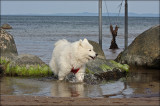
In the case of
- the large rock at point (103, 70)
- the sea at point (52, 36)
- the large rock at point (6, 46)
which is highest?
the large rock at point (6, 46)

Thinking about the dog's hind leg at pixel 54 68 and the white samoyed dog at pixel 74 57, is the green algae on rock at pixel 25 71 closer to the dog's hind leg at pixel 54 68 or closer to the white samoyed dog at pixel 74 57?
the dog's hind leg at pixel 54 68

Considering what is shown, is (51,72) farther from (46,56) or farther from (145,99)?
(46,56)

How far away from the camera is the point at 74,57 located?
945 centimetres

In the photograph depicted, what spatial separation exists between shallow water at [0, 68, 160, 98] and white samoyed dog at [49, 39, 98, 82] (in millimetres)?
352

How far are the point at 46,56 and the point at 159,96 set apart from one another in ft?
31.8

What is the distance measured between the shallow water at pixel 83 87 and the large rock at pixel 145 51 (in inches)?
49.8

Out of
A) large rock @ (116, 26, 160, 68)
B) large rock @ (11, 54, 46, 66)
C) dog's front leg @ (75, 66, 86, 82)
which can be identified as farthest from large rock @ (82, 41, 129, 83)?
large rock @ (11, 54, 46, 66)

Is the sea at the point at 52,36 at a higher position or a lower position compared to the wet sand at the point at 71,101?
lower

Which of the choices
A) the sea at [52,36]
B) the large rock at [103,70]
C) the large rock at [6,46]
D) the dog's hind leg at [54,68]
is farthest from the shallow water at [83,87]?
the sea at [52,36]

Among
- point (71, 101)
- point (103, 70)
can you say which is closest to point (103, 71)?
point (103, 70)

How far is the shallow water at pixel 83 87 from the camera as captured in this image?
7.92 m

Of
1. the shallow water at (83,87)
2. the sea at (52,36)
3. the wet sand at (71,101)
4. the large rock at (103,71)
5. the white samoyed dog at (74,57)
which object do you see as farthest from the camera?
the sea at (52,36)

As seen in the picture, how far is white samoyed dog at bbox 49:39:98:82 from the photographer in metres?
9.23

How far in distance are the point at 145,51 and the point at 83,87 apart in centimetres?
409
